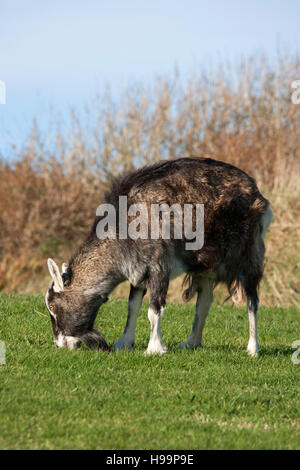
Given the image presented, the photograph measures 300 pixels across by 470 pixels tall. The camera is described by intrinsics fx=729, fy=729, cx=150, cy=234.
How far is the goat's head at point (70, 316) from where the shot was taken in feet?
28.8

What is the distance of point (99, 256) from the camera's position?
355 inches

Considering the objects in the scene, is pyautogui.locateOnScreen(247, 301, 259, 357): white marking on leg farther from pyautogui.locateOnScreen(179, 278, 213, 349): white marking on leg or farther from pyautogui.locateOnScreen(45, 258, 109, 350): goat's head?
pyautogui.locateOnScreen(45, 258, 109, 350): goat's head

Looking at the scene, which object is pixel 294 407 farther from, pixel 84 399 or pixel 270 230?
pixel 270 230

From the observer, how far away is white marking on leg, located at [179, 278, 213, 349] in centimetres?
955

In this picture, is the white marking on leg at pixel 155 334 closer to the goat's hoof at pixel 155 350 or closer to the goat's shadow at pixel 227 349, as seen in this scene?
the goat's hoof at pixel 155 350

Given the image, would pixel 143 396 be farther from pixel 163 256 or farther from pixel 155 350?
pixel 163 256

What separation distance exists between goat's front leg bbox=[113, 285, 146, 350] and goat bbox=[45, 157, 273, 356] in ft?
0.04

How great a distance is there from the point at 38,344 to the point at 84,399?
2.56m

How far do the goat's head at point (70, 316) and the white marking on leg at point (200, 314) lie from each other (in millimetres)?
1340

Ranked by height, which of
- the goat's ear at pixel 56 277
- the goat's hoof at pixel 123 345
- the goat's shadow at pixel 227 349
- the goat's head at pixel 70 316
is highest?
the goat's ear at pixel 56 277

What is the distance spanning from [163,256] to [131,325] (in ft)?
3.30

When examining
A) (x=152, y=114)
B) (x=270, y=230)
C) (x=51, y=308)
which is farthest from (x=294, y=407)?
(x=152, y=114)

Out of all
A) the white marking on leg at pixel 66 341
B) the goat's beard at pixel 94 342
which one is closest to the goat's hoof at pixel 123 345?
the goat's beard at pixel 94 342

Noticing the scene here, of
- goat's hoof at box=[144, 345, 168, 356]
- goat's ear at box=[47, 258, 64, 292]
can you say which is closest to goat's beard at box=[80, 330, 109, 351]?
goat's hoof at box=[144, 345, 168, 356]
